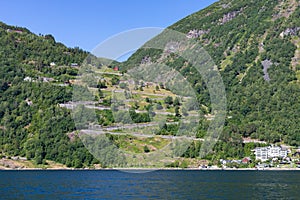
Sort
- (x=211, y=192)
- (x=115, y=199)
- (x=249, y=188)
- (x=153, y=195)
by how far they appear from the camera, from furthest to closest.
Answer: (x=249, y=188) → (x=211, y=192) → (x=153, y=195) → (x=115, y=199)

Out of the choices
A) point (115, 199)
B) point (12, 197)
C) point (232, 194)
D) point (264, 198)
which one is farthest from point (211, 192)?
point (12, 197)

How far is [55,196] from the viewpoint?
91.8 metres

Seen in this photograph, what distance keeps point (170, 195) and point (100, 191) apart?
56.9ft

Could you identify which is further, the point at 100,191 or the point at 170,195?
the point at 100,191

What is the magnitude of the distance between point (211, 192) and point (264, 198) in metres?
13.8

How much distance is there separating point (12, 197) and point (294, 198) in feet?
174

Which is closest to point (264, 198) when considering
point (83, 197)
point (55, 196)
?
point (83, 197)

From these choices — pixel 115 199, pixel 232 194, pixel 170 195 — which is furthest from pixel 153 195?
pixel 232 194

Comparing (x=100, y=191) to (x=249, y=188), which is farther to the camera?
(x=249, y=188)

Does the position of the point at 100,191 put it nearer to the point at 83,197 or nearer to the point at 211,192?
the point at 83,197

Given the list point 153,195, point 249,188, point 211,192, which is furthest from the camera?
point 249,188

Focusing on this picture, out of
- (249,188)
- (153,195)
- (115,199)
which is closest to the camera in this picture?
(115,199)

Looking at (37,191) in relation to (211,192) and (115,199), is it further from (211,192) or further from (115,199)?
(211,192)

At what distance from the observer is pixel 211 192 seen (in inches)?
3986
